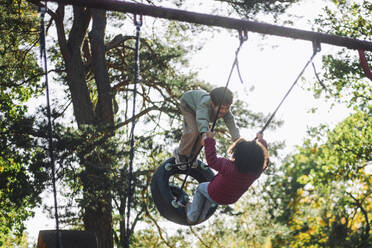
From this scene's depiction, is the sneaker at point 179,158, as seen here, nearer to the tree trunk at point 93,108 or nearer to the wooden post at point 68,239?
the wooden post at point 68,239

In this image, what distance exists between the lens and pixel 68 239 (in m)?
5.21

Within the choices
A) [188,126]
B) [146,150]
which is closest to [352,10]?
[146,150]

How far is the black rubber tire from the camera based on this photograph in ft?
13.1

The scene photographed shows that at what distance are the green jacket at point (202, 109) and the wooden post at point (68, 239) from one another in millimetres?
2204

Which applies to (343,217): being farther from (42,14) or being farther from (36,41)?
(42,14)

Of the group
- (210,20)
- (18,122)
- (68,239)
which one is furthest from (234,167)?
(18,122)

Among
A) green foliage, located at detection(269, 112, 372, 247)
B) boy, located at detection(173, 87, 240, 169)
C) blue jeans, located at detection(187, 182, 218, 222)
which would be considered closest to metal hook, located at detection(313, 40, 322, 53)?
boy, located at detection(173, 87, 240, 169)

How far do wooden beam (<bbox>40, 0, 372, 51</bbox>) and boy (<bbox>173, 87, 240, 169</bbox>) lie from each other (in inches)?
20.9

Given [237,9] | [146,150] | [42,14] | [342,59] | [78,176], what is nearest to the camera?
[42,14]

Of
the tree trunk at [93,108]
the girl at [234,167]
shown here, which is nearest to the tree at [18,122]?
the tree trunk at [93,108]

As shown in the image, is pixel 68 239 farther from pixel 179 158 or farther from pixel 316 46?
pixel 316 46

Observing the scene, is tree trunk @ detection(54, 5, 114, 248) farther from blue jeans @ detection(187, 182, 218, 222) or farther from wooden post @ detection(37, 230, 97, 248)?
blue jeans @ detection(187, 182, 218, 222)

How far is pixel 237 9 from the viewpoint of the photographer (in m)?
8.34

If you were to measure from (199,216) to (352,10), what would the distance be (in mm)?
8870
